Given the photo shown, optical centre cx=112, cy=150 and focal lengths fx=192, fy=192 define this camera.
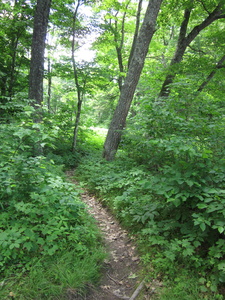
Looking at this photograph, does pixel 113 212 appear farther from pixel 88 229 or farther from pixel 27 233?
pixel 27 233

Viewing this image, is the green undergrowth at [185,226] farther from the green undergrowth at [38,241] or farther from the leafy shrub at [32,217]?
the leafy shrub at [32,217]

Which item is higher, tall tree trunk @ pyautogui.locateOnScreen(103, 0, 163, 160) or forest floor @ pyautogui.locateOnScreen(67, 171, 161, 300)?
tall tree trunk @ pyautogui.locateOnScreen(103, 0, 163, 160)

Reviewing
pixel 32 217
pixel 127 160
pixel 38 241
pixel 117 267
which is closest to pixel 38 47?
pixel 127 160

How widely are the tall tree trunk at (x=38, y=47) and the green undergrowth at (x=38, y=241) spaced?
9.35ft

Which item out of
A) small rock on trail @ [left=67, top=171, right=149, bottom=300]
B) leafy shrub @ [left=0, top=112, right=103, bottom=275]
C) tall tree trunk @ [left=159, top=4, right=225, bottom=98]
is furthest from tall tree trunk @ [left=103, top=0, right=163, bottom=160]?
leafy shrub @ [left=0, top=112, right=103, bottom=275]

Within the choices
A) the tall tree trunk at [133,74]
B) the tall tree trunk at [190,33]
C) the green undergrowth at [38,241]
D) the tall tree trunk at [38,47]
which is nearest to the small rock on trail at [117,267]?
the green undergrowth at [38,241]

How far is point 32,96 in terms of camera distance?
6.08 metres

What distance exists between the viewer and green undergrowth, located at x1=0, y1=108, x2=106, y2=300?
2361mm

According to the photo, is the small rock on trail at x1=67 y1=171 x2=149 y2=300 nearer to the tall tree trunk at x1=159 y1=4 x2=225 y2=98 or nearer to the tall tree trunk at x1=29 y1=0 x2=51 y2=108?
the tall tree trunk at x1=29 y1=0 x2=51 y2=108

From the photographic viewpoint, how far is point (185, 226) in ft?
10.0

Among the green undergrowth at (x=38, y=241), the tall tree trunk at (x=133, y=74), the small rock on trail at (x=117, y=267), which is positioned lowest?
the small rock on trail at (x=117, y=267)

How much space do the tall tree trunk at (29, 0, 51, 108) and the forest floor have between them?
442 cm

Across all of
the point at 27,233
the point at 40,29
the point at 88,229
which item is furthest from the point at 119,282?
the point at 40,29

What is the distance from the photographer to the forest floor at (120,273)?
2663 millimetres
